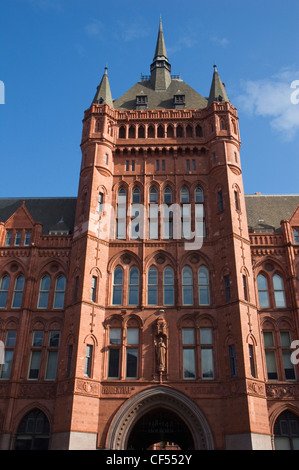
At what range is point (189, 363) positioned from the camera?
3084cm

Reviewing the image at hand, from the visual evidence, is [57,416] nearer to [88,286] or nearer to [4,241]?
[88,286]

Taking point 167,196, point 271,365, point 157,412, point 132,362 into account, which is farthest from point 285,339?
point 167,196

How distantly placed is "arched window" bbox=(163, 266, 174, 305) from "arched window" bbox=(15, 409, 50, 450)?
11353mm

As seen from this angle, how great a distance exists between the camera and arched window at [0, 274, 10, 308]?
34469mm

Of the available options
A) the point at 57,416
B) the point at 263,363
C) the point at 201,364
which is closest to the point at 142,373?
the point at 201,364

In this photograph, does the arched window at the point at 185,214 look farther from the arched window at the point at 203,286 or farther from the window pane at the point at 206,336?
the window pane at the point at 206,336

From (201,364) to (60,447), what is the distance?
10.2 metres

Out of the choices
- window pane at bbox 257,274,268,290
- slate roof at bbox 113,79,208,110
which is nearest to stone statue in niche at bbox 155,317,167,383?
window pane at bbox 257,274,268,290

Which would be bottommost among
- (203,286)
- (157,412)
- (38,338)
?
(157,412)

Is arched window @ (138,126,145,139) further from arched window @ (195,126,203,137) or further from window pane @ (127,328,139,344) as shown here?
window pane @ (127,328,139,344)

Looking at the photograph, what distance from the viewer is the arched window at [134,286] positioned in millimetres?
33125

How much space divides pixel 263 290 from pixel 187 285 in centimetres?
577

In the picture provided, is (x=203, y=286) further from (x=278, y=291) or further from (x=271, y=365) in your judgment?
(x=271, y=365)

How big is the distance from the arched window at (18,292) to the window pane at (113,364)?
8.19 meters
